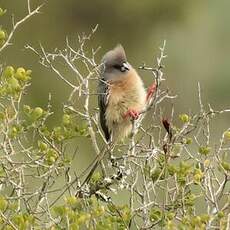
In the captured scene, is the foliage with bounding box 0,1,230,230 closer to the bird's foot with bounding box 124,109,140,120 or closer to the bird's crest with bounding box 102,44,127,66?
the bird's foot with bounding box 124,109,140,120

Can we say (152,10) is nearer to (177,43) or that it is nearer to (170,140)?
(177,43)

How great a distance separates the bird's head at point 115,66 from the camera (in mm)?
6328

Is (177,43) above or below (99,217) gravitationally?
below

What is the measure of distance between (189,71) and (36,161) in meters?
10.8

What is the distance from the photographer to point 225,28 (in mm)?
16031

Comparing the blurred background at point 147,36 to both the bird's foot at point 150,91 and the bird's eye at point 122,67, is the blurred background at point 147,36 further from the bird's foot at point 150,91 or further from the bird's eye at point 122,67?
the bird's foot at point 150,91

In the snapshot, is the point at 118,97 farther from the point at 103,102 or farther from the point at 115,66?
the point at 115,66

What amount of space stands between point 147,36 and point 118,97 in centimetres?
1154

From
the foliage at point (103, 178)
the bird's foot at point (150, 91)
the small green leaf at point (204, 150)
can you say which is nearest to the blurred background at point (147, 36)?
the bird's foot at point (150, 91)

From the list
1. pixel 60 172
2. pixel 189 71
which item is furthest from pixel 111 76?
pixel 189 71

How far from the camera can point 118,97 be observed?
628cm

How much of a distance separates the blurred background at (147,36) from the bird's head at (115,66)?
6.63 meters

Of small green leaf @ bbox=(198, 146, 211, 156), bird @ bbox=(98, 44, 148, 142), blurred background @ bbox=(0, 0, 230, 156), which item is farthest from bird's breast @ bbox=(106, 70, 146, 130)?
blurred background @ bbox=(0, 0, 230, 156)

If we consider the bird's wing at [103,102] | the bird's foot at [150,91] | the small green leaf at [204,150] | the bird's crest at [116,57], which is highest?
the small green leaf at [204,150]
